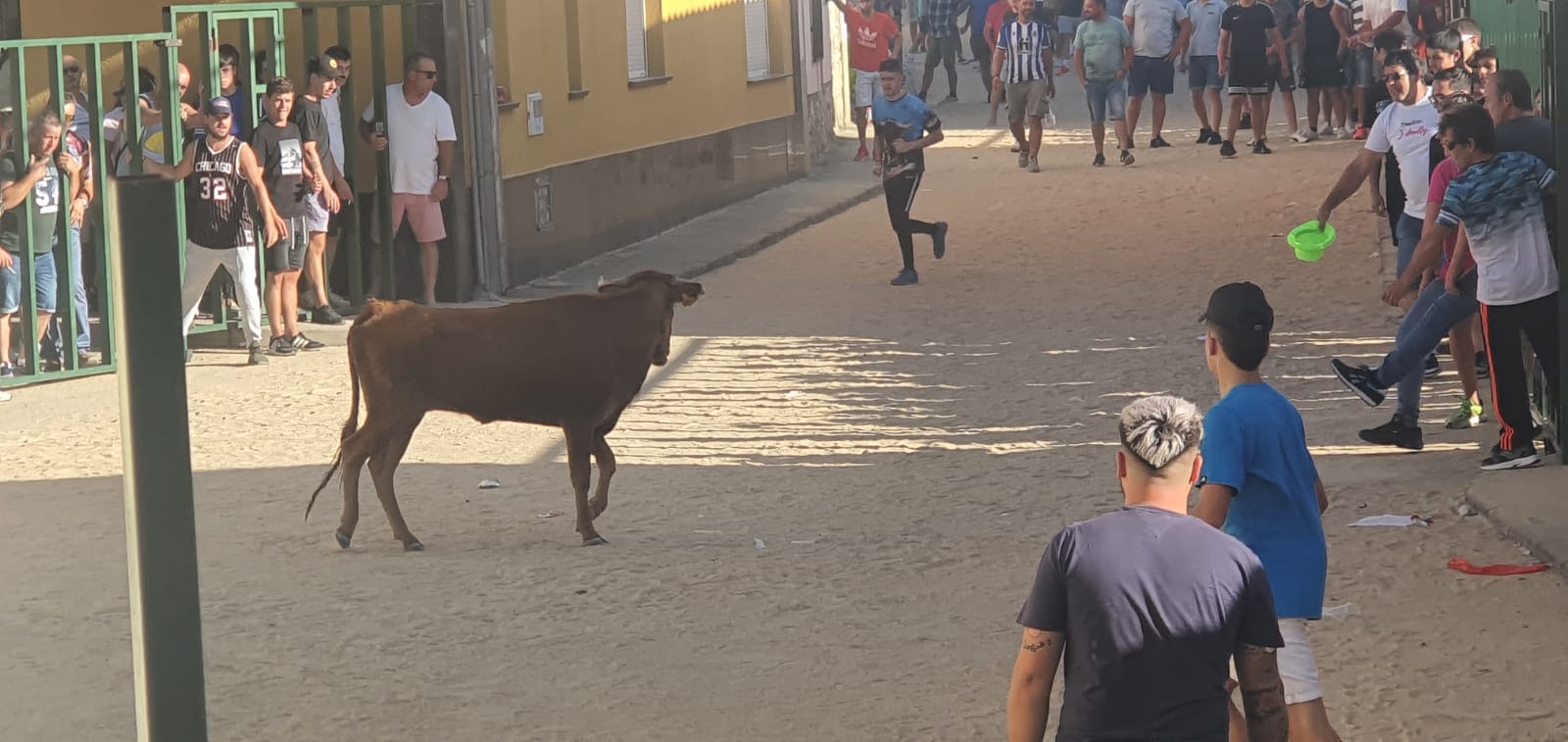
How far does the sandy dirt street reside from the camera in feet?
22.0

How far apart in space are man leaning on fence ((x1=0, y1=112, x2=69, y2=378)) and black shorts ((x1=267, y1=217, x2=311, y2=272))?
1414mm

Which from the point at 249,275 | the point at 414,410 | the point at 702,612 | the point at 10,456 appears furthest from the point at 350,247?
the point at 702,612

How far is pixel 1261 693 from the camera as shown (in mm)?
4281

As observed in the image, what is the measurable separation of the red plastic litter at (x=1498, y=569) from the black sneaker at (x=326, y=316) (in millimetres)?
9672

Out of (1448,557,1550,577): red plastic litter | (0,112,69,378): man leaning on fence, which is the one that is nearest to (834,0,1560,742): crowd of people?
(1448,557,1550,577): red plastic litter

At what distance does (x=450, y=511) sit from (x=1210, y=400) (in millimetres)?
4270

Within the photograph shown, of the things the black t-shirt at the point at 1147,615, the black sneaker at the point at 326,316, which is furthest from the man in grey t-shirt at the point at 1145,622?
the black sneaker at the point at 326,316

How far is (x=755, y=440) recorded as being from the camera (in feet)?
37.5

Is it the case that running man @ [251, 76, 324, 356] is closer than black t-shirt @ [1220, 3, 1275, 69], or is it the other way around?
running man @ [251, 76, 324, 356]

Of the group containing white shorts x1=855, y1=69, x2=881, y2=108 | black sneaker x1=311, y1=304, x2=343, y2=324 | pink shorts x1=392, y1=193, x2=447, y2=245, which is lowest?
black sneaker x1=311, y1=304, x2=343, y2=324

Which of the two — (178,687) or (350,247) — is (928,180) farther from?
(178,687)

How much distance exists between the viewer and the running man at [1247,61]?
23.9m

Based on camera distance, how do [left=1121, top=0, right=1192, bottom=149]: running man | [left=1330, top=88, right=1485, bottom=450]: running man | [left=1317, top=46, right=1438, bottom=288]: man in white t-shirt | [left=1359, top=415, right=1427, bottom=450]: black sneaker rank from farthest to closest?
[left=1121, top=0, right=1192, bottom=149]: running man < [left=1317, top=46, right=1438, bottom=288]: man in white t-shirt < [left=1359, top=415, right=1427, bottom=450]: black sneaker < [left=1330, top=88, right=1485, bottom=450]: running man

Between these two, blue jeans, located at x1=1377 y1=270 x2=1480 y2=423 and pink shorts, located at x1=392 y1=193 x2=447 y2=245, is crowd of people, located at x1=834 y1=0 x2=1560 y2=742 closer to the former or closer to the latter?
blue jeans, located at x1=1377 y1=270 x2=1480 y2=423
